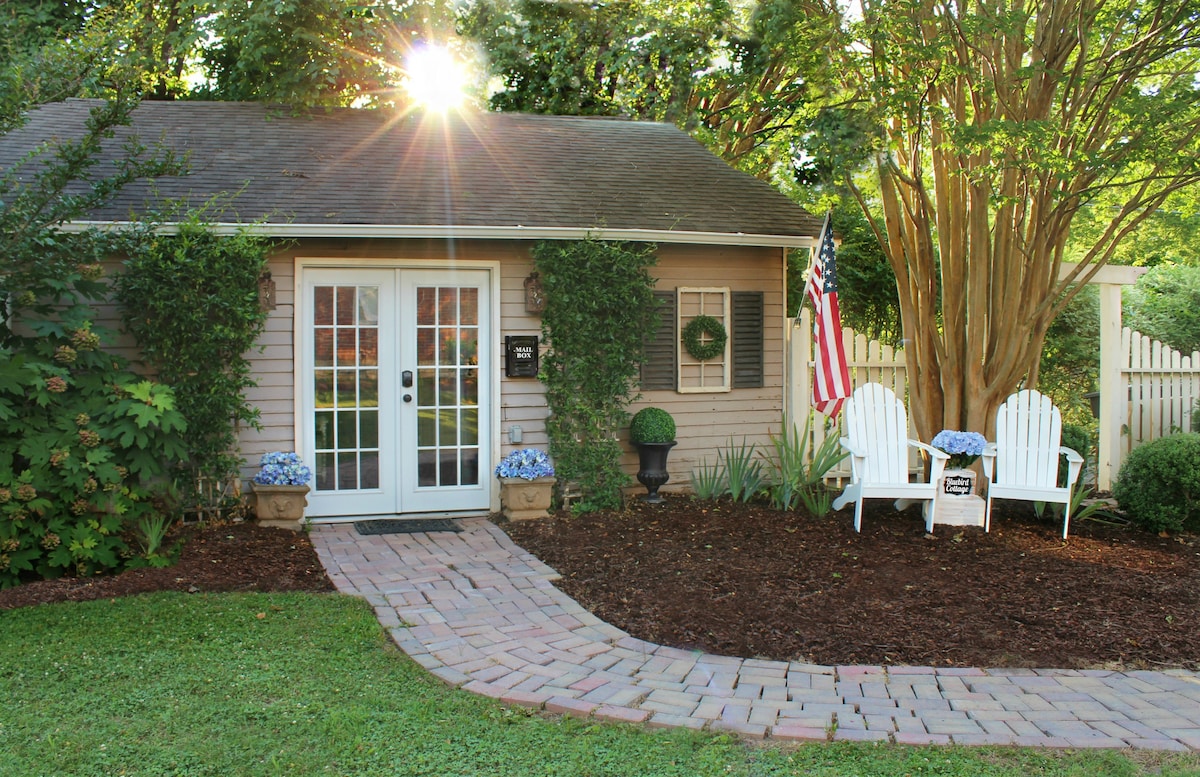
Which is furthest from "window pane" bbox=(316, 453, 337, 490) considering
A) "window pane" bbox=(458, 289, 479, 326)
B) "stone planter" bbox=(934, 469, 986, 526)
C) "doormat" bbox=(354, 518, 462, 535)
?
"stone planter" bbox=(934, 469, 986, 526)

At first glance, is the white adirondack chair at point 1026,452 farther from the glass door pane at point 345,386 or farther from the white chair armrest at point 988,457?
the glass door pane at point 345,386

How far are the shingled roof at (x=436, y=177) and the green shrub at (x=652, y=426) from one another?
1436mm

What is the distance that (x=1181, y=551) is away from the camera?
6637 mm

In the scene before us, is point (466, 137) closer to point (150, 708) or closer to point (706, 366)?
point (706, 366)

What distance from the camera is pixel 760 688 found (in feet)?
13.3

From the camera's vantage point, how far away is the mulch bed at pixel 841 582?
4668 millimetres

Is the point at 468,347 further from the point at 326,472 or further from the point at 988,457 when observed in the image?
the point at 988,457

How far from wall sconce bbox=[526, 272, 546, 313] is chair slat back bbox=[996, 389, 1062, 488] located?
354 cm

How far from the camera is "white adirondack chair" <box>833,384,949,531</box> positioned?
6.84 meters

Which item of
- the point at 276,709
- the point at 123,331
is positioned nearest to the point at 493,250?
the point at 123,331

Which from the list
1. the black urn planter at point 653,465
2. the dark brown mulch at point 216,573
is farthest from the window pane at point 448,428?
the black urn planter at point 653,465

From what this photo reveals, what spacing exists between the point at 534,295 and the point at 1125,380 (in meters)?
5.28

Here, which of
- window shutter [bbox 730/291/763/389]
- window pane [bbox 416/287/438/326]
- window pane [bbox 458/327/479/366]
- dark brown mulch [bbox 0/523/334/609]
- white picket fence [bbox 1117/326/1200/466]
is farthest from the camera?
white picket fence [bbox 1117/326/1200/466]

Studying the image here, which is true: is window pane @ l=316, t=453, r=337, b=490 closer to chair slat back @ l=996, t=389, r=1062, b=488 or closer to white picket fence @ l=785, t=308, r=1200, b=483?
white picket fence @ l=785, t=308, r=1200, b=483
